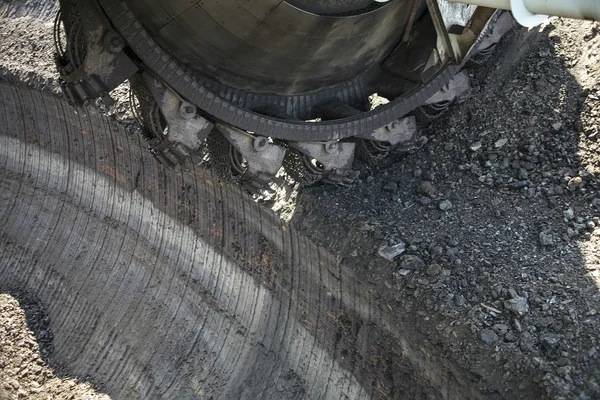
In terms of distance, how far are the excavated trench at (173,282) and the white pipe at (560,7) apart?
251cm

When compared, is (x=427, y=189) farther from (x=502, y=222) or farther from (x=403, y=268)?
(x=403, y=268)

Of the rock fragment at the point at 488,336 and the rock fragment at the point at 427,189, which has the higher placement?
the rock fragment at the point at 427,189

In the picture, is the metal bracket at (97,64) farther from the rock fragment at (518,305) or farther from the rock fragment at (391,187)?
the rock fragment at (518,305)

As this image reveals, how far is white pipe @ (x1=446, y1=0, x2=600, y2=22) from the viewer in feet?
9.45

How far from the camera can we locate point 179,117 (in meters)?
4.92

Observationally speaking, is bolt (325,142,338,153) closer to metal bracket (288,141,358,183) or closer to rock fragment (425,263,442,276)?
metal bracket (288,141,358,183)

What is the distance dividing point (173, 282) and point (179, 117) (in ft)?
9.69

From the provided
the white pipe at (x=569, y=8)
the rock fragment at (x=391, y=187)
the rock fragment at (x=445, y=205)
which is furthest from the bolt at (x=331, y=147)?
the white pipe at (x=569, y=8)

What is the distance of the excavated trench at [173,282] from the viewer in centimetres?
567

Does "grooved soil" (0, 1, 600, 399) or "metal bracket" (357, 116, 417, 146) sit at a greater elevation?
"metal bracket" (357, 116, 417, 146)

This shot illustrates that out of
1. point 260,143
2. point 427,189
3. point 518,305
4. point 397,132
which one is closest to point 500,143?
point 427,189

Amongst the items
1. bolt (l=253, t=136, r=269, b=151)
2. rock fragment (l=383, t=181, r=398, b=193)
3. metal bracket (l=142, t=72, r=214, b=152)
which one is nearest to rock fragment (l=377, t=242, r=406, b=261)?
rock fragment (l=383, t=181, r=398, b=193)

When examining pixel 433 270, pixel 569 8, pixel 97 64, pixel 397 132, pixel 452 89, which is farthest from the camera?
pixel 452 89

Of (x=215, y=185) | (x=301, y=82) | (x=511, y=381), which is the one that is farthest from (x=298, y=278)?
(x=511, y=381)
